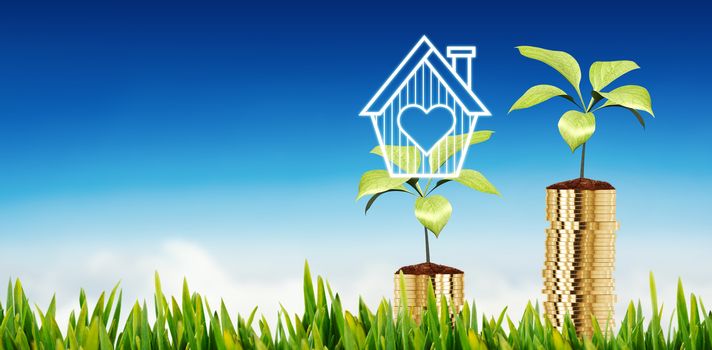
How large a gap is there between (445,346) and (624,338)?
0.73 meters

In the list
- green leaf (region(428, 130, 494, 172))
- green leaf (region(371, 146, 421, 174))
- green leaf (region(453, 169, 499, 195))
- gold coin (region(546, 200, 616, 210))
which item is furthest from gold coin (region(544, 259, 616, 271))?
green leaf (region(371, 146, 421, 174))

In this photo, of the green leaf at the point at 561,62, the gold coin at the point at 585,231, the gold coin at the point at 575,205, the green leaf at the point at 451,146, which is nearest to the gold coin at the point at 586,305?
the gold coin at the point at 585,231

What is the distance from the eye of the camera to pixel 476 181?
10.8 ft

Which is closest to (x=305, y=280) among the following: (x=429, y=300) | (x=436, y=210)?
(x=429, y=300)

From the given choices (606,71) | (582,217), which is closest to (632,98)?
(606,71)

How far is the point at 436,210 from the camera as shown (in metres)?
3.24

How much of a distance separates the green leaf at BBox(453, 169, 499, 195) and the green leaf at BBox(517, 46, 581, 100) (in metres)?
0.51

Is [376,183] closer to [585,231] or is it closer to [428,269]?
[428,269]

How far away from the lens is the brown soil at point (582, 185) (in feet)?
10.6

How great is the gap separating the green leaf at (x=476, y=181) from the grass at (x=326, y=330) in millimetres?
499

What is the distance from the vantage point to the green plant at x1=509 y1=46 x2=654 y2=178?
3176mm

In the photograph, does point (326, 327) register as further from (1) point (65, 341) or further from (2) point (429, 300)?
(1) point (65, 341)

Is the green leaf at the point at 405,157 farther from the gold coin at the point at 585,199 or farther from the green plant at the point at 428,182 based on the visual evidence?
the gold coin at the point at 585,199

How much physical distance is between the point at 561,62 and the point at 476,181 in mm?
588
